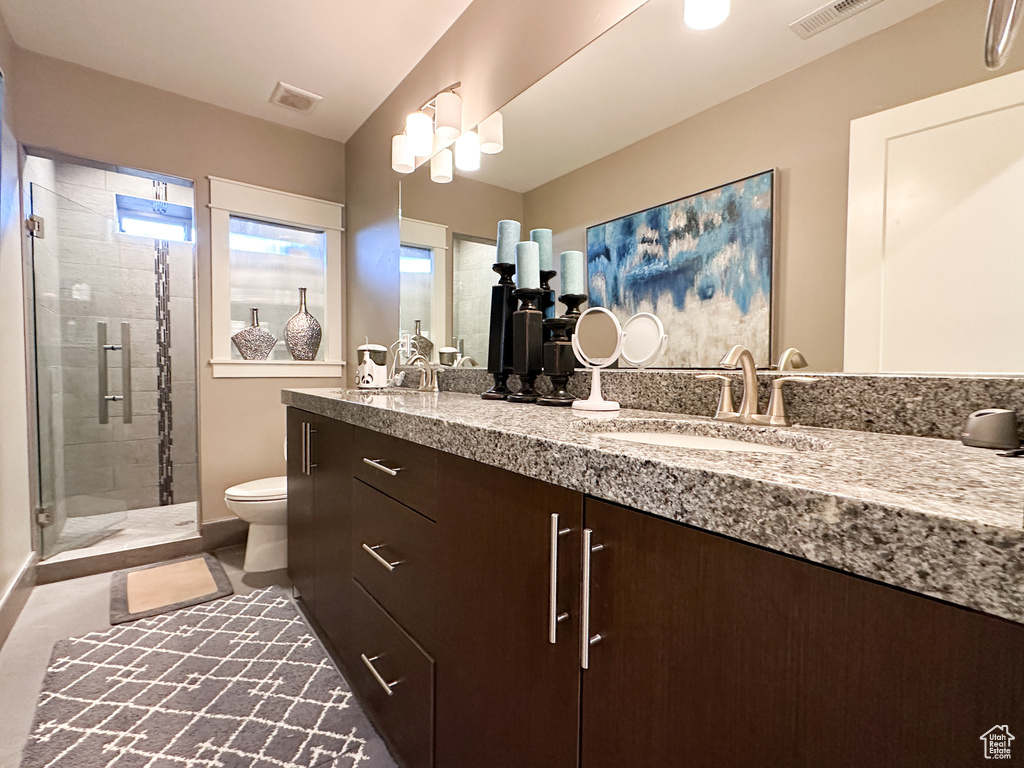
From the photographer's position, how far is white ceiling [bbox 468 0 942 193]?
0.99m

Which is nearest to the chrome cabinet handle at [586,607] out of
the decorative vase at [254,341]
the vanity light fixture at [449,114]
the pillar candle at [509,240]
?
the pillar candle at [509,240]

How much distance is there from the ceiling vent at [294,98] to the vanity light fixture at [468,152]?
1112mm

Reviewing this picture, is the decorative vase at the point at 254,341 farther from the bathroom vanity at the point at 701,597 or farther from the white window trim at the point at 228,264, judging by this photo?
the bathroom vanity at the point at 701,597

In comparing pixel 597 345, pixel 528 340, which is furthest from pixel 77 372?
pixel 597 345

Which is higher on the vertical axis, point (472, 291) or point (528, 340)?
point (472, 291)

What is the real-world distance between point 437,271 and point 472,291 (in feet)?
1.05

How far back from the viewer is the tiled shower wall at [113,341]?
259cm

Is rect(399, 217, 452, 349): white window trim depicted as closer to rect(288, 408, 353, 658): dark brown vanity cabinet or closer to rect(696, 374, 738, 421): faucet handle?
rect(288, 408, 353, 658): dark brown vanity cabinet

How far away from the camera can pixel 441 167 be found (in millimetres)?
2168

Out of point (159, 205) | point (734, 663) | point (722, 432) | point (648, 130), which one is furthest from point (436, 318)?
point (159, 205)

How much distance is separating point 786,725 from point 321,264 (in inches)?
129

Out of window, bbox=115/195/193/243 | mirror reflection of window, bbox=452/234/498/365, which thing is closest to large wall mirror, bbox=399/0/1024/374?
mirror reflection of window, bbox=452/234/498/365

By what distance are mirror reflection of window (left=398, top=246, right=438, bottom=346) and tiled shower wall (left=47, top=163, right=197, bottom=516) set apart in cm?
139

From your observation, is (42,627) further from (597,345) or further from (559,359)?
(597,345)
